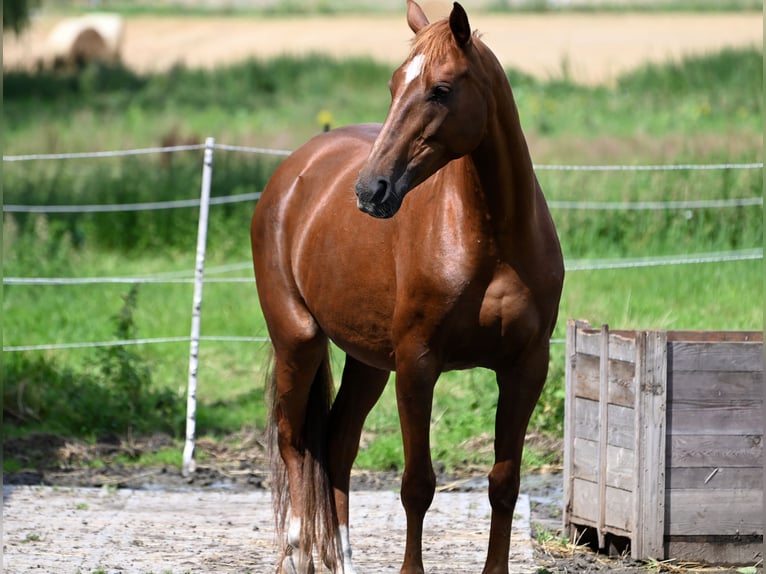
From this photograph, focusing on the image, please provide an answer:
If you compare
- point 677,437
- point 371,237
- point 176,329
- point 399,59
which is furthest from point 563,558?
point 399,59

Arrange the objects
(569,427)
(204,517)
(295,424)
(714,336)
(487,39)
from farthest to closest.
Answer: (487,39), (204,517), (569,427), (714,336), (295,424)

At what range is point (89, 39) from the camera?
24.7 metres

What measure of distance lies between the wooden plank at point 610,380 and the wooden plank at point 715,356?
0.61 feet

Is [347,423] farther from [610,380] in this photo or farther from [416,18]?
[416,18]

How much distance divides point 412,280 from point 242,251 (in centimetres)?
630

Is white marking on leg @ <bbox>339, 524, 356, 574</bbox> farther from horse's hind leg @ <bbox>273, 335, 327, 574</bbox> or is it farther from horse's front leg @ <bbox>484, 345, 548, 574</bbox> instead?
horse's front leg @ <bbox>484, 345, 548, 574</bbox>

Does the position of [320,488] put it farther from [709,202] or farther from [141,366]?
[709,202]

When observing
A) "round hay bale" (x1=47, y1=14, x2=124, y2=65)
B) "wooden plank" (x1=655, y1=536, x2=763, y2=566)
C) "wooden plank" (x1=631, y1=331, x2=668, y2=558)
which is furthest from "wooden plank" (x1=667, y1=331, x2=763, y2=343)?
"round hay bale" (x1=47, y1=14, x2=124, y2=65)

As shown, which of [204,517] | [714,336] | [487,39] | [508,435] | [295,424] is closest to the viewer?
[508,435]

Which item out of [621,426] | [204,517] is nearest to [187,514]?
[204,517]

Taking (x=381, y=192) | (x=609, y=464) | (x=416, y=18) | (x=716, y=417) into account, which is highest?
(x=416, y=18)

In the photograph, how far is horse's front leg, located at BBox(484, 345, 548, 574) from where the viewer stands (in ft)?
12.2

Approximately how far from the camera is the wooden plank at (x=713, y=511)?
462cm

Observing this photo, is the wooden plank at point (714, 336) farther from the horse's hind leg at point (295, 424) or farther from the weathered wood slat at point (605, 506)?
the horse's hind leg at point (295, 424)
